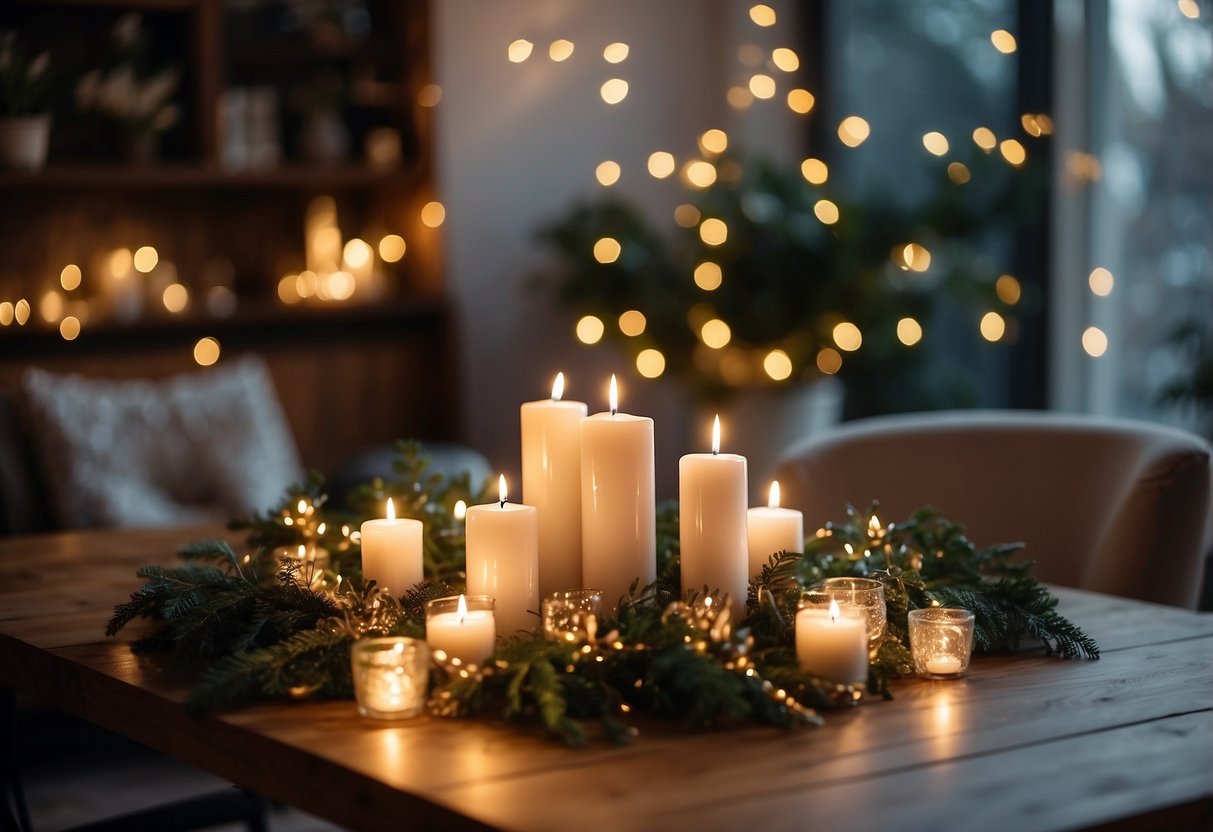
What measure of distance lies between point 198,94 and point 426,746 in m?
3.17

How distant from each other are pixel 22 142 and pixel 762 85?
2270 mm

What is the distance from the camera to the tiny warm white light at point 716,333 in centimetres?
386

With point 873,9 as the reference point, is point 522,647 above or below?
below

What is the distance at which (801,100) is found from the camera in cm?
462

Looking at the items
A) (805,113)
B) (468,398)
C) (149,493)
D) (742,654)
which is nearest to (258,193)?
(468,398)

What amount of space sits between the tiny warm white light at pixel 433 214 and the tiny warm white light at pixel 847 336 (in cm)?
118

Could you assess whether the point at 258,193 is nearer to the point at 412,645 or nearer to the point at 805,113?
the point at 805,113

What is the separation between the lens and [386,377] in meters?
4.25

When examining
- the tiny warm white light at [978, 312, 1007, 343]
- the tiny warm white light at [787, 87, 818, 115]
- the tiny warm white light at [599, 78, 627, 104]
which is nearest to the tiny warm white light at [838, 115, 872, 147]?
the tiny warm white light at [787, 87, 818, 115]

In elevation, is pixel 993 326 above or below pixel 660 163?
below

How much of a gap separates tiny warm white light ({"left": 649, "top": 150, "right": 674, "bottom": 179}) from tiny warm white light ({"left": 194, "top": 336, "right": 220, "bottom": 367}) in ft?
5.12

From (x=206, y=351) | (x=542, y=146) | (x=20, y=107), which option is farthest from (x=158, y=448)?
(x=542, y=146)

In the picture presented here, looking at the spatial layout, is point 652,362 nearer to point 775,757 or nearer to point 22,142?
point 22,142

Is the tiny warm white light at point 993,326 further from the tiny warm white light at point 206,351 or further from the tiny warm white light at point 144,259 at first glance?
the tiny warm white light at point 144,259
